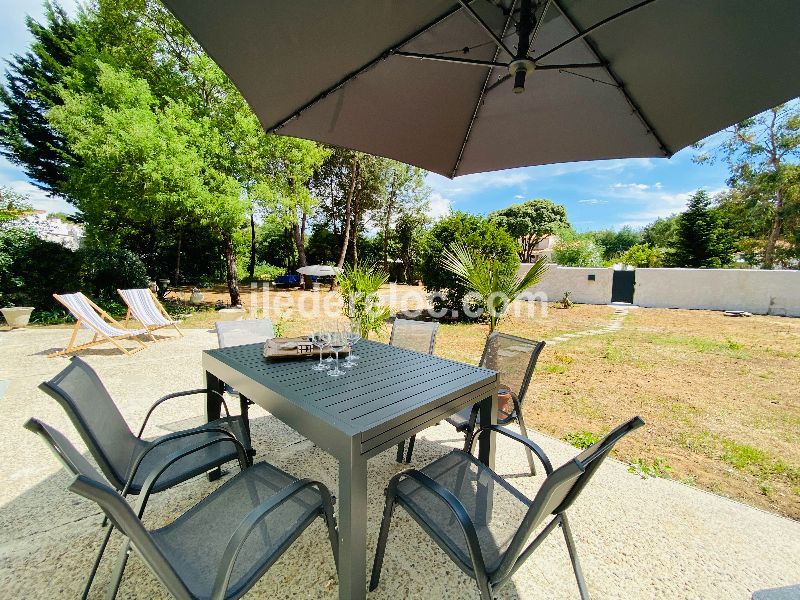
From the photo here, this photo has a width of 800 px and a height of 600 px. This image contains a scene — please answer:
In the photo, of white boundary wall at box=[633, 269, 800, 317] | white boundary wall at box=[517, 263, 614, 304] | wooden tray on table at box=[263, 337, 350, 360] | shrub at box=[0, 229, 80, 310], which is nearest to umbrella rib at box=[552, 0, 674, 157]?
wooden tray on table at box=[263, 337, 350, 360]

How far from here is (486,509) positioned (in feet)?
5.25

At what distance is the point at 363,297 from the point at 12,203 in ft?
36.5

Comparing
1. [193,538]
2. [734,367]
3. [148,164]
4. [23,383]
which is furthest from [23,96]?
Answer: [734,367]

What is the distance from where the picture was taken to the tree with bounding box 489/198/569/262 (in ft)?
99.1

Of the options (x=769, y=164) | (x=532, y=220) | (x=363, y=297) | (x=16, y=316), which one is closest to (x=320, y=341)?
(x=363, y=297)

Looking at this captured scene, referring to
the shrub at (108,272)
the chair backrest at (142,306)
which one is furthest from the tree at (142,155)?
the chair backrest at (142,306)

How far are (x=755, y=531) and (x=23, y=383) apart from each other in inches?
289

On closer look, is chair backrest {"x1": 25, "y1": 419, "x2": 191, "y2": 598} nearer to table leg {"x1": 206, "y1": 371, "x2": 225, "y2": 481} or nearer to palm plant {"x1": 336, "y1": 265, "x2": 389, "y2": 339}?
table leg {"x1": 206, "y1": 371, "x2": 225, "y2": 481}

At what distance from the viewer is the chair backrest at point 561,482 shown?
1090 mm

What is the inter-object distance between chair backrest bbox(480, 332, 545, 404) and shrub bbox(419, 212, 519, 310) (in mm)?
5816

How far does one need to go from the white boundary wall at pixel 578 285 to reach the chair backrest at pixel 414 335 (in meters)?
11.4

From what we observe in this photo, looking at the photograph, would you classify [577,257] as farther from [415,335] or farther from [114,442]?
[114,442]

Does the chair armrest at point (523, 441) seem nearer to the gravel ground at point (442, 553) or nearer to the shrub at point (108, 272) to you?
the gravel ground at point (442, 553)

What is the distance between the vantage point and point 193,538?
1.43 meters
